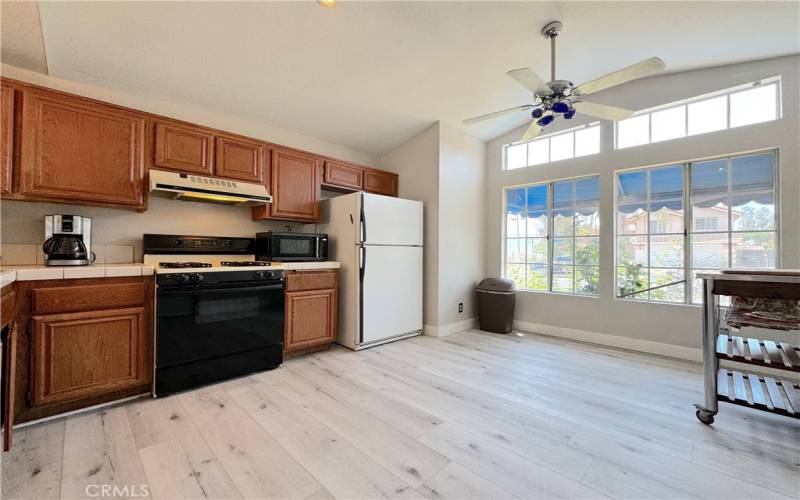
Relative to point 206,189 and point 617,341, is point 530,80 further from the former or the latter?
point 617,341

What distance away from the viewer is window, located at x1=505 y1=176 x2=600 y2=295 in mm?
3826

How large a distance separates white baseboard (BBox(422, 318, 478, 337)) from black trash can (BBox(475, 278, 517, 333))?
0.19 metres

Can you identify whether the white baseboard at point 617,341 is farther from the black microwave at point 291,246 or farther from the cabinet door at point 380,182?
the black microwave at point 291,246

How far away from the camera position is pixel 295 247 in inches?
127

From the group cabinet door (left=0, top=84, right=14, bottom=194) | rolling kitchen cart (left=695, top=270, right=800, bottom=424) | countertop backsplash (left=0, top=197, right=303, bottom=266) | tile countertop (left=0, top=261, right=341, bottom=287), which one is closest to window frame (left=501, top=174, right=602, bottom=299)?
rolling kitchen cart (left=695, top=270, right=800, bottom=424)

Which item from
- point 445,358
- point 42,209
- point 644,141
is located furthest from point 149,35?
point 644,141

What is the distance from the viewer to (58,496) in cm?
131

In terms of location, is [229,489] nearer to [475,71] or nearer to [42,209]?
[42,209]

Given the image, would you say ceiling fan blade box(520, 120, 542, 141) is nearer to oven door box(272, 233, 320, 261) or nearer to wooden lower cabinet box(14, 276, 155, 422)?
oven door box(272, 233, 320, 261)

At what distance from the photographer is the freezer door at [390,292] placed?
339cm

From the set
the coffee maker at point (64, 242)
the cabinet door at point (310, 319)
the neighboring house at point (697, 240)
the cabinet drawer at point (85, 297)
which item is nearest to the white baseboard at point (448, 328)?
the cabinet door at point (310, 319)

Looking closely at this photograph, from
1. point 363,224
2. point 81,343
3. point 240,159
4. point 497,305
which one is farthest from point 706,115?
point 81,343

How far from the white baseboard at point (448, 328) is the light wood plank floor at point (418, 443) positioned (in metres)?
1.26

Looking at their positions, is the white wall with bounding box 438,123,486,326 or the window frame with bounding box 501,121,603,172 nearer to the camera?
the window frame with bounding box 501,121,603,172
